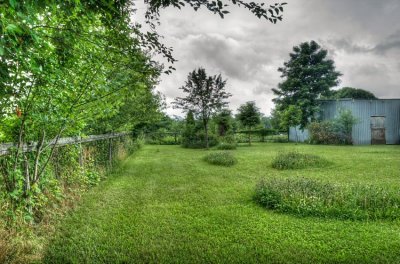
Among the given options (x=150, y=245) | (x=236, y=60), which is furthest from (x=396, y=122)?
(x=150, y=245)

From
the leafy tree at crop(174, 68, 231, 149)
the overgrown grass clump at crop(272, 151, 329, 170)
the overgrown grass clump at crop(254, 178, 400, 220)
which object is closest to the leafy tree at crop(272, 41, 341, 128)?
the leafy tree at crop(174, 68, 231, 149)

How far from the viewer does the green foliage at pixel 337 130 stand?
20031mm

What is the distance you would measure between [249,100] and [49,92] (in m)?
20.5

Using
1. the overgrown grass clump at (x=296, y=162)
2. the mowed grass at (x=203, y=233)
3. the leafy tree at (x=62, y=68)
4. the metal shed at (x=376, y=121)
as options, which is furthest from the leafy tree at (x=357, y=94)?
the leafy tree at (x=62, y=68)

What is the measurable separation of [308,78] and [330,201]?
74.6ft

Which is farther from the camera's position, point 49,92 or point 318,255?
point 49,92

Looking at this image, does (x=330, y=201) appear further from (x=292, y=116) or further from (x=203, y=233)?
(x=292, y=116)

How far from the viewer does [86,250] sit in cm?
304

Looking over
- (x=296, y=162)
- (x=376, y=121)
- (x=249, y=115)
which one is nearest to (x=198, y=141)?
(x=249, y=115)

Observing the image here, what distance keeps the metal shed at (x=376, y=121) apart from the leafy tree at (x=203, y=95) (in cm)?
1152

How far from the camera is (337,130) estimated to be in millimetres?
20531

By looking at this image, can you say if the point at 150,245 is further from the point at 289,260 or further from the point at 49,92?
the point at 49,92

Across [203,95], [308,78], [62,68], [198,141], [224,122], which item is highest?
[308,78]

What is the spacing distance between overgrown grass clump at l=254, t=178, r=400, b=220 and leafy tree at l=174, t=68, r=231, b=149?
13.0 metres
